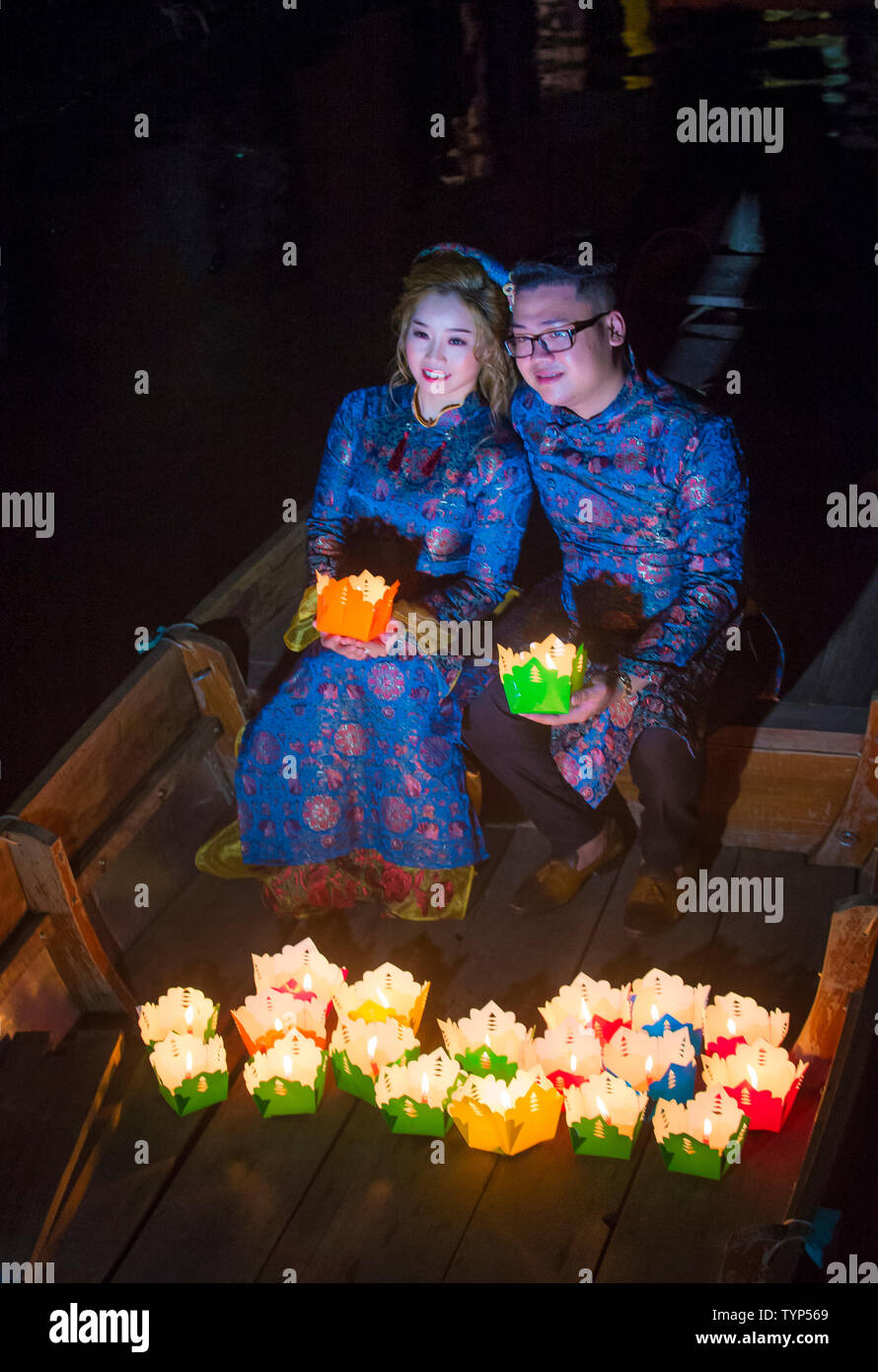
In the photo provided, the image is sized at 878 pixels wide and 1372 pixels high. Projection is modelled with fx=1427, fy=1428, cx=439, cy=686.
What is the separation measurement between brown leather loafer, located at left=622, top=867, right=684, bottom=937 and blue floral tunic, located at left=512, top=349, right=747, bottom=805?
0.78 ft

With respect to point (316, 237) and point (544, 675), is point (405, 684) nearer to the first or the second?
point (544, 675)

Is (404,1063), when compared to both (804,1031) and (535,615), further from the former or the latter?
(535,615)

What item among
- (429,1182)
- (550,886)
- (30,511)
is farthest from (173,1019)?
(30,511)

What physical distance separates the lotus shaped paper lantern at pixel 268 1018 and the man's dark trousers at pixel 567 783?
705mm

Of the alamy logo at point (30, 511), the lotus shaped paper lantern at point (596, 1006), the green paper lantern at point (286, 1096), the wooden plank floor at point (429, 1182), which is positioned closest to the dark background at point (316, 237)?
the alamy logo at point (30, 511)

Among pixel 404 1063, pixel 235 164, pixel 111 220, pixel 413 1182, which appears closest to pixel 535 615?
pixel 404 1063

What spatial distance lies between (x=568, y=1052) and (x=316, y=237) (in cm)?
687

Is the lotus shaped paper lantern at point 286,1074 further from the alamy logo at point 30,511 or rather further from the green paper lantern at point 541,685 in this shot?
the alamy logo at point 30,511

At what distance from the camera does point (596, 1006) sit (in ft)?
8.73

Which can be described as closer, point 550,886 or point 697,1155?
point 697,1155

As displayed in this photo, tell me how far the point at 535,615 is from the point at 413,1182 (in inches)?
49.6

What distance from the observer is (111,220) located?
8797 mm

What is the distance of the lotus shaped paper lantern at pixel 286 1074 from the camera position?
8.64ft
